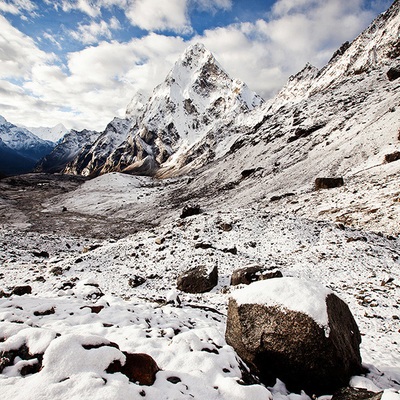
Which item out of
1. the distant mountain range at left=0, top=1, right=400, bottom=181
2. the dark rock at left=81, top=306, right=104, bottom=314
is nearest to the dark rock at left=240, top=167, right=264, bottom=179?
the distant mountain range at left=0, top=1, right=400, bottom=181

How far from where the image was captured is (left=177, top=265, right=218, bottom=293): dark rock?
13461mm

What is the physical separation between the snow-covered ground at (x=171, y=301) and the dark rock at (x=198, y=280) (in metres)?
0.55

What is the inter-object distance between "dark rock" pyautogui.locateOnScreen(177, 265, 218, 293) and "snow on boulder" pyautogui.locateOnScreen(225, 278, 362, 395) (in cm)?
709

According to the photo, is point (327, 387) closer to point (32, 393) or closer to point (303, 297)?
point (303, 297)

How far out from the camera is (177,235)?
810 inches

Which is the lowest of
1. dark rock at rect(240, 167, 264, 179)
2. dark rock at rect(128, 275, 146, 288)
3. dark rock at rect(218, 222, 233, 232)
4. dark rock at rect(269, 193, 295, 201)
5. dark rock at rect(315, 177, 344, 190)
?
dark rock at rect(128, 275, 146, 288)

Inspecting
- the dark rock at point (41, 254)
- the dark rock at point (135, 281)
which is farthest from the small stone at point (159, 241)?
the dark rock at point (41, 254)

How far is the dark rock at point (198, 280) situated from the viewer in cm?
1346

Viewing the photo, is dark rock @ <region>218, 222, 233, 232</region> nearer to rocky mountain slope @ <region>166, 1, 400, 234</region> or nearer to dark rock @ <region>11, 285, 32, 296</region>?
rocky mountain slope @ <region>166, 1, 400, 234</region>

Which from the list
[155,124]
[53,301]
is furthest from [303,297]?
[155,124]

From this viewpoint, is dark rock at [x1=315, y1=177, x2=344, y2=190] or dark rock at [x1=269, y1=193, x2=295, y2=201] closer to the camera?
dark rock at [x1=315, y1=177, x2=344, y2=190]

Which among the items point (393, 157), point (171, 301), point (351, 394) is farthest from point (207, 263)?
point (393, 157)

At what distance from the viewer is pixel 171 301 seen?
1038cm

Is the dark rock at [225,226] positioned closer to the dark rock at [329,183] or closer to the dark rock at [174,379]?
the dark rock at [329,183]
